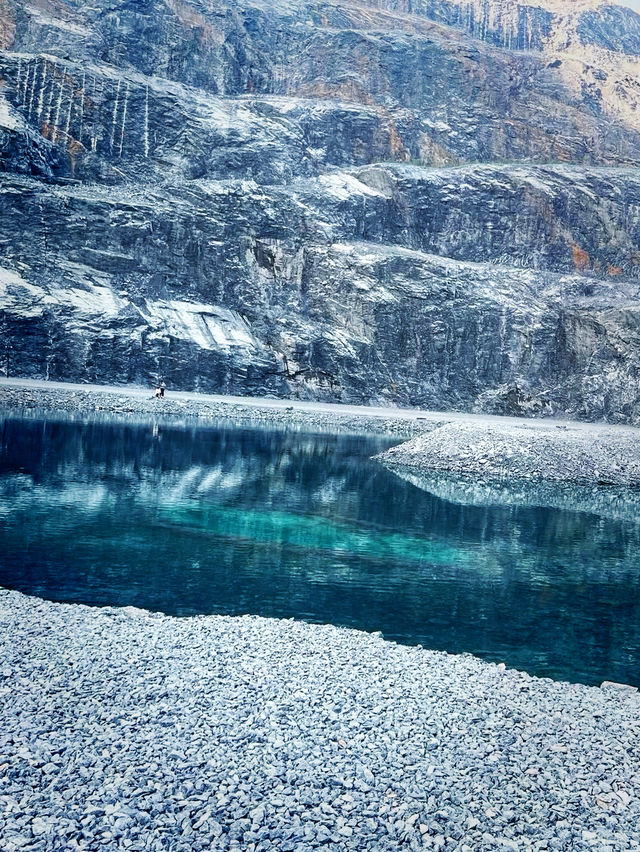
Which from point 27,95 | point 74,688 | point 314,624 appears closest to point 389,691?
point 314,624

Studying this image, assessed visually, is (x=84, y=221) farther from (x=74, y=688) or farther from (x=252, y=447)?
(x=74, y=688)

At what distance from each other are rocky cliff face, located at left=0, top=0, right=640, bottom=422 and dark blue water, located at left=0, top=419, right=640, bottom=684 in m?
29.3

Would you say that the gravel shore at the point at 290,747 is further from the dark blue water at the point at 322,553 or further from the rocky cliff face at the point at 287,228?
the rocky cliff face at the point at 287,228

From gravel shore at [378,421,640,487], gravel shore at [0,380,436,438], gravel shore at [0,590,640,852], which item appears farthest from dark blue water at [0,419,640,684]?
gravel shore at [0,380,436,438]

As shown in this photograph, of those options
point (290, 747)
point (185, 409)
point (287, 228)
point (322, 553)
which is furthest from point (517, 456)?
point (287, 228)

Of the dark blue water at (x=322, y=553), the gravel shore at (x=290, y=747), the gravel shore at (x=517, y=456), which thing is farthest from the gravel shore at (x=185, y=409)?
the gravel shore at (x=290, y=747)

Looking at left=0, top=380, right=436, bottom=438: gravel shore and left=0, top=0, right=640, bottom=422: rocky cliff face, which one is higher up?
left=0, top=0, right=640, bottom=422: rocky cliff face

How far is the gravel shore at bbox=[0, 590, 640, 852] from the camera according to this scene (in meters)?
6.29

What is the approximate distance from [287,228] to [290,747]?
63192 millimetres

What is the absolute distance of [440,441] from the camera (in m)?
36.8

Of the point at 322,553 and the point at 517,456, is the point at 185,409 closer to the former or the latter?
the point at 517,456

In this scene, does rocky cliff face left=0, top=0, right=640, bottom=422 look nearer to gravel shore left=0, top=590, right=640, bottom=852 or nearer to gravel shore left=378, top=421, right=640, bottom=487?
gravel shore left=378, top=421, right=640, bottom=487

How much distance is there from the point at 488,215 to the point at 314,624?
69.9 metres

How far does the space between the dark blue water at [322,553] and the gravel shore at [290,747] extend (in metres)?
2.09
